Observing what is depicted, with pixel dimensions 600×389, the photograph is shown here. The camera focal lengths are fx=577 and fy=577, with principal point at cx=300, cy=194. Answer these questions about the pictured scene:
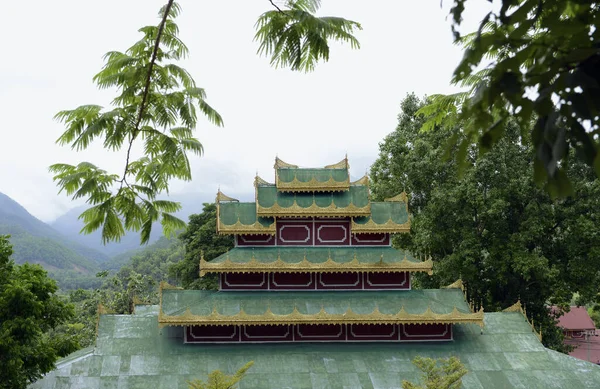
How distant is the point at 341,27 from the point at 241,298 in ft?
49.9

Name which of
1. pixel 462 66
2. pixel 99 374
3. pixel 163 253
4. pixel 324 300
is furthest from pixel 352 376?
pixel 163 253

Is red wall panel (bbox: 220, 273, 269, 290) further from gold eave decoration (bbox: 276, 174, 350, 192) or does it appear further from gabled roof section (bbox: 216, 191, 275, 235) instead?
gold eave decoration (bbox: 276, 174, 350, 192)

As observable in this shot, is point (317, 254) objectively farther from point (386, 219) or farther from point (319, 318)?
point (386, 219)

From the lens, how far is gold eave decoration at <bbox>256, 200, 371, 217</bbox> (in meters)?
19.5

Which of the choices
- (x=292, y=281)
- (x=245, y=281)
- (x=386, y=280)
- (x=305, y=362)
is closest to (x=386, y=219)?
(x=386, y=280)

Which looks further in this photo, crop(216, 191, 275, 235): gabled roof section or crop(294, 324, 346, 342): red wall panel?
crop(216, 191, 275, 235): gabled roof section

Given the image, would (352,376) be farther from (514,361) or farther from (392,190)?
(392,190)

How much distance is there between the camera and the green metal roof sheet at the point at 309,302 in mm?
18078

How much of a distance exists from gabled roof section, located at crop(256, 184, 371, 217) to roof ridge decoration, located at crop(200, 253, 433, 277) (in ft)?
5.32

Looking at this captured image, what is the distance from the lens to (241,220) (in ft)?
65.4

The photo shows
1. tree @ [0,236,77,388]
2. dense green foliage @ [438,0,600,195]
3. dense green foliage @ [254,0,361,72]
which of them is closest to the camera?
dense green foliage @ [438,0,600,195]

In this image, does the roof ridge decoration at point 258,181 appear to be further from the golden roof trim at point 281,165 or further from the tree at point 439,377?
the tree at point 439,377

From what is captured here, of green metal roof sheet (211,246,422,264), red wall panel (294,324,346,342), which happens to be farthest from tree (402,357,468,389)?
green metal roof sheet (211,246,422,264)

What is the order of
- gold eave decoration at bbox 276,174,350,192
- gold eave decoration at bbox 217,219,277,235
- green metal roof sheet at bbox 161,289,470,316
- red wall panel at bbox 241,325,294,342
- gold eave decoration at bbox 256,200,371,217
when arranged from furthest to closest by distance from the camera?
gold eave decoration at bbox 276,174,350,192
gold eave decoration at bbox 256,200,371,217
gold eave decoration at bbox 217,219,277,235
red wall panel at bbox 241,325,294,342
green metal roof sheet at bbox 161,289,470,316
